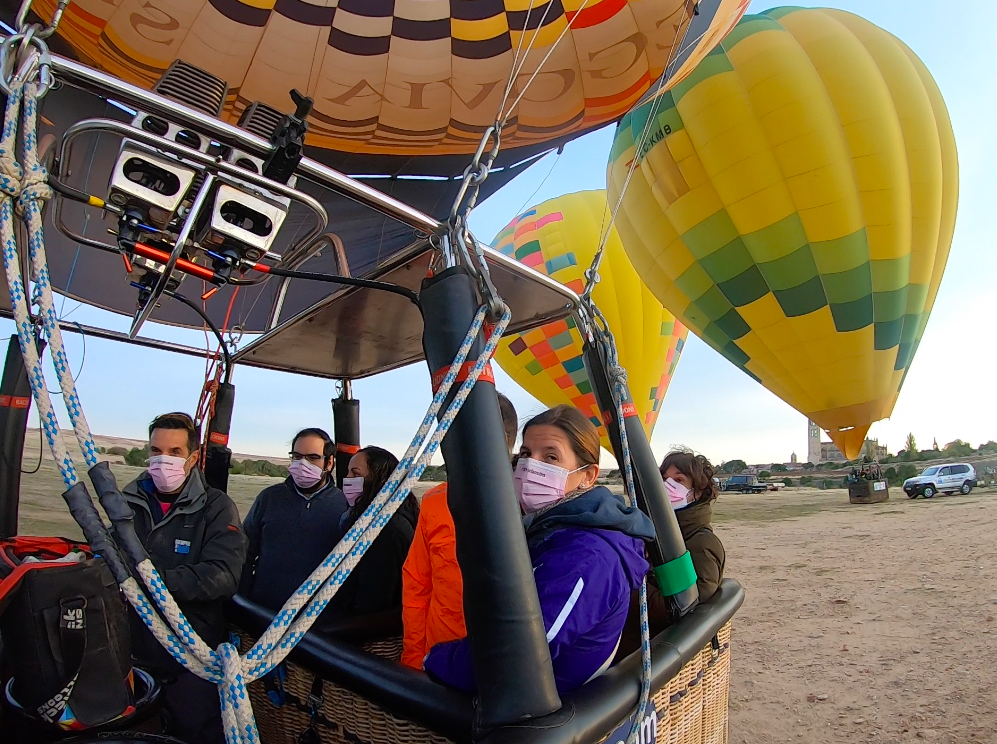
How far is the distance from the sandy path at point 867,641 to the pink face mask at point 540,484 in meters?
2.42

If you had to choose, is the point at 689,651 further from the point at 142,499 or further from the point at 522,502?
the point at 142,499

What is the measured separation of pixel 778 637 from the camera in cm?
486

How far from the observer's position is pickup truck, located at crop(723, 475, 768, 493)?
86.1 ft

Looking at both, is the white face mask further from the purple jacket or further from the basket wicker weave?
the purple jacket

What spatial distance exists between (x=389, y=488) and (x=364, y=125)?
9.25 feet

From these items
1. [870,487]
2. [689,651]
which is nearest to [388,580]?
[689,651]

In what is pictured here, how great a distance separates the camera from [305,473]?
2.69 m

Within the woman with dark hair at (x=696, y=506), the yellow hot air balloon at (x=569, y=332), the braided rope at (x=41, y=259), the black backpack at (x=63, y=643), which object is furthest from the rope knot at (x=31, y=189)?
the yellow hot air balloon at (x=569, y=332)

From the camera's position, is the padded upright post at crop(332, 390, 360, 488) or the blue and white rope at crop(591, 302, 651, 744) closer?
the blue and white rope at crop(591, 302, 651, 744)

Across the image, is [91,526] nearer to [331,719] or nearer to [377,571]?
[331,719]

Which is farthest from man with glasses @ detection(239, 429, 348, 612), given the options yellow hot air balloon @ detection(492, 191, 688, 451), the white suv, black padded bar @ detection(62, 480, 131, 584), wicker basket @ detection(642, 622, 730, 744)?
the white suv

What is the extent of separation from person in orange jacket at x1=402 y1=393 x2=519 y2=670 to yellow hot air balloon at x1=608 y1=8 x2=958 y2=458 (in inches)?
236

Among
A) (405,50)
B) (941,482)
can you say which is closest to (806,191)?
(405,50)

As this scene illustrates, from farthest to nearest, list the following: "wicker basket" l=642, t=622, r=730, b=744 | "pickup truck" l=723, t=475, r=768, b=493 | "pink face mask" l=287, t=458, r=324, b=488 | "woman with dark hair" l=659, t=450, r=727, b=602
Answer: "pickup truck" l=723, t=475, r=768, b=493 < "pink face mask" l=287, t=458, r=324, b=488 < "woman with dark hair" l=659, t=450, r=727, b=602 < "wicker basket" l=642, t=622, r=730, b=744
